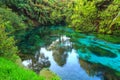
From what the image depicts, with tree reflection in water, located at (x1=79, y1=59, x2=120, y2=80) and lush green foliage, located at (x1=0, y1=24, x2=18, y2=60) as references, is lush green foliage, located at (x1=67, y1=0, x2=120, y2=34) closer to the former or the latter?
tree reflection in water, located at (x1=79, y1=59, x2=120, y2=80)

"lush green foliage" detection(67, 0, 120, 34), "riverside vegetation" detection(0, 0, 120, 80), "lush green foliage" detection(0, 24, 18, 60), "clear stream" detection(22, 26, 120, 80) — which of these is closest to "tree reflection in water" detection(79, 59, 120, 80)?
"clear stream" detection(22, 26, 120, 80)

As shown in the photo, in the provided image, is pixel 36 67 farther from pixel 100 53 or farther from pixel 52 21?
pixel 52 21

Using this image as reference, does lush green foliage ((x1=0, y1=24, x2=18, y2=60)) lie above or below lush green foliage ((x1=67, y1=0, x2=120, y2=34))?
above

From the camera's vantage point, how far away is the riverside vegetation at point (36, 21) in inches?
560

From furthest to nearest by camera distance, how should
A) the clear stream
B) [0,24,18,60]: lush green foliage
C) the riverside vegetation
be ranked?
the clear stream
[0,24,18,60]: lush green foliage
the riverside vegetation

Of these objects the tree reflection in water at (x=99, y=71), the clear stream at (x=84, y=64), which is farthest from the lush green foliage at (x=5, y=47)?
the tree reflection in water at (x=99, y=71)

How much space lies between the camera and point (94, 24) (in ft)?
160

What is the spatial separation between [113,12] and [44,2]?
33048 millimetres

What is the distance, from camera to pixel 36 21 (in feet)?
234

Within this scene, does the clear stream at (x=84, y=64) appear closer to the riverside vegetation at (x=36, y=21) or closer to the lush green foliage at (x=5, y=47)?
the riverside vegetation at (x=36, y=21)

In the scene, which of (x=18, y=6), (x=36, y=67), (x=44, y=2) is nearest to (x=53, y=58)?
(x=36, y=67)

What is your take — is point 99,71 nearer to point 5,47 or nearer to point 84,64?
point 84,64

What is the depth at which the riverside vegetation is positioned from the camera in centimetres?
1422

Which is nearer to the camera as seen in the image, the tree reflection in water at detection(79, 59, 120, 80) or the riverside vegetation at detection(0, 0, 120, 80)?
the riverside vegetation at detection(0, 0, 120, 80)
